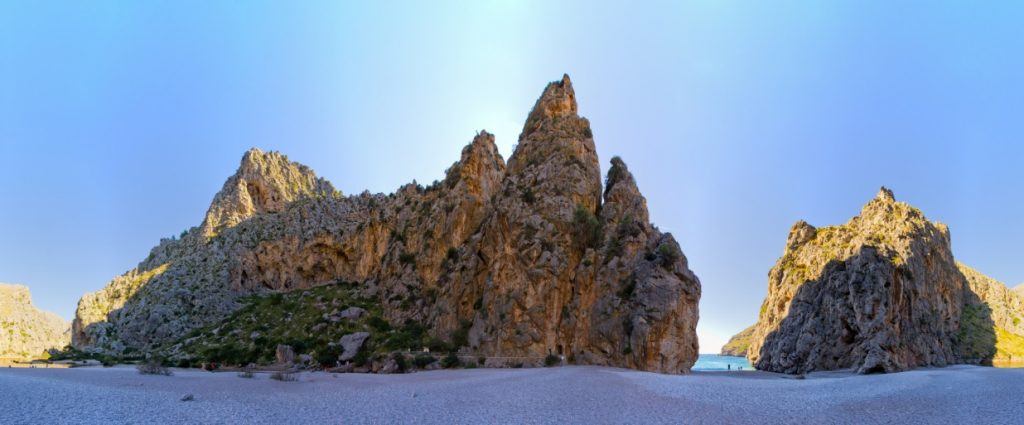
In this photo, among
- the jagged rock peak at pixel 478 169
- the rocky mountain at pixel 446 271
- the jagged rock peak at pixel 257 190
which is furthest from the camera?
the jagged rock peak at pixel 257 190

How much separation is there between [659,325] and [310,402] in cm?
2785

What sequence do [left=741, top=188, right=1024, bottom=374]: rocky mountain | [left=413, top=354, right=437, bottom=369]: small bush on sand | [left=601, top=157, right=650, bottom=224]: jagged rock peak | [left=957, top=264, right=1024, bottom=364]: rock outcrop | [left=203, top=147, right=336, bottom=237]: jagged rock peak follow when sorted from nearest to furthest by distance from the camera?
[left=413, top=354, right=437, bottom=369]: small bush on sand, [left=601, top=157, right=650, bottom=224]: jagged rock peak, [left=741, top=188, right=1024, bottom=374]: rocky mountain, [left=957, top=264, right=1024, bottom=364]: rock outcrop, [left=203, top=147, right=336, bottom=237]: jagged rock peak

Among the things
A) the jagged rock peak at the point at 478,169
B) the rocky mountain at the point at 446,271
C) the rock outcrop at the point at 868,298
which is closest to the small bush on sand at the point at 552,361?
the rocky mountain at the point at 446,271

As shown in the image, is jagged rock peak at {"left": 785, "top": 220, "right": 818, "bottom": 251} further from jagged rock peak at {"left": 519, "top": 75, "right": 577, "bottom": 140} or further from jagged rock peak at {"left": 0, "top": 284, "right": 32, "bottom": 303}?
jagged rock peak at {"left": 0, "top": 284, "right": 32, "bottom": 303}

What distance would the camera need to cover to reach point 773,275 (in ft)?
313

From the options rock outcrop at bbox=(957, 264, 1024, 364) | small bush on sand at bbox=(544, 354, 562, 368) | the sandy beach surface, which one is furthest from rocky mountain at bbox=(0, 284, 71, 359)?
rock outcrop at bbox=(957, 264, 1024, 364)

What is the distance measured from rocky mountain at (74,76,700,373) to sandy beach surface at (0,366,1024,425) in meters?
19.0

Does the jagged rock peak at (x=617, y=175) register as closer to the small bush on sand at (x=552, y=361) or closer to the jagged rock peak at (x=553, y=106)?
the jagged rock peak at (x=553, y=106)

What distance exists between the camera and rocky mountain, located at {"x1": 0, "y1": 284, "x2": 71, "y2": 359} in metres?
49.9

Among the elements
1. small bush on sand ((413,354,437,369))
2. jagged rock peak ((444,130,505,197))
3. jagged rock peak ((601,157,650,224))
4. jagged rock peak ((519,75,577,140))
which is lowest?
small bush on sand ((413,354,437,369))

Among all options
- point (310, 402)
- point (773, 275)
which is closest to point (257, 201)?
point (310, 402)

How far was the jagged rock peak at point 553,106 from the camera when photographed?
196 ft

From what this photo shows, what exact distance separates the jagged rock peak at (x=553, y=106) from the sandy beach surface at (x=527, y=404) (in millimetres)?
41653

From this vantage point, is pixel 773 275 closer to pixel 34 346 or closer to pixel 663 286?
pixel 663 286
